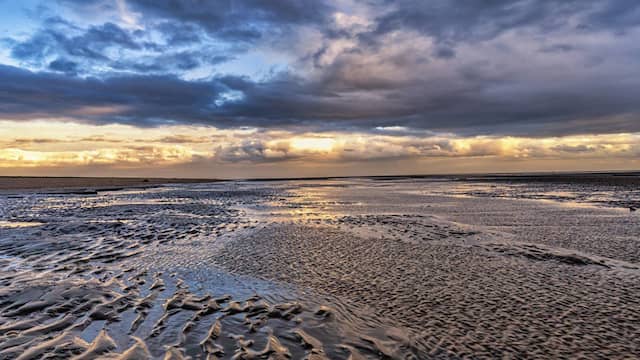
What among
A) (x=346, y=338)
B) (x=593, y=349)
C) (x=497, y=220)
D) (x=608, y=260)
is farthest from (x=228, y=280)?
(x=497, y=220)

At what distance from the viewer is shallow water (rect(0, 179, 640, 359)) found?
7.93 m

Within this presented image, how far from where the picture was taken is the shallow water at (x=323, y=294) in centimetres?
793

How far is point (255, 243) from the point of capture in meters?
20.0

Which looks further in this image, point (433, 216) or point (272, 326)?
point (433, 216)

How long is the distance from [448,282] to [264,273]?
5.87 m

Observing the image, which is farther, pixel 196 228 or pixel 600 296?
pixel 196 228

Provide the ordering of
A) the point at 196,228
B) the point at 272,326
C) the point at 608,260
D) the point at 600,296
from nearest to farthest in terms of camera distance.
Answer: the point at 272,326 < the point at 600,296 < the point at 608,260 < the point at 196,228

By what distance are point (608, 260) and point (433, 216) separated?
16.2 meters

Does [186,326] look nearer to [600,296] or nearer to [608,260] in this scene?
[600,296]

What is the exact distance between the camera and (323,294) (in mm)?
11445

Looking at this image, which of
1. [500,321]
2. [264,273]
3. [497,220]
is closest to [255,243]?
[264,273]

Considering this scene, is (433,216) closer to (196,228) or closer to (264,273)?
(196,228)

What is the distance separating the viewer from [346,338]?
329 inches

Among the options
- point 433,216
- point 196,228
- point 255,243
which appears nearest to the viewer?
point 255,243
